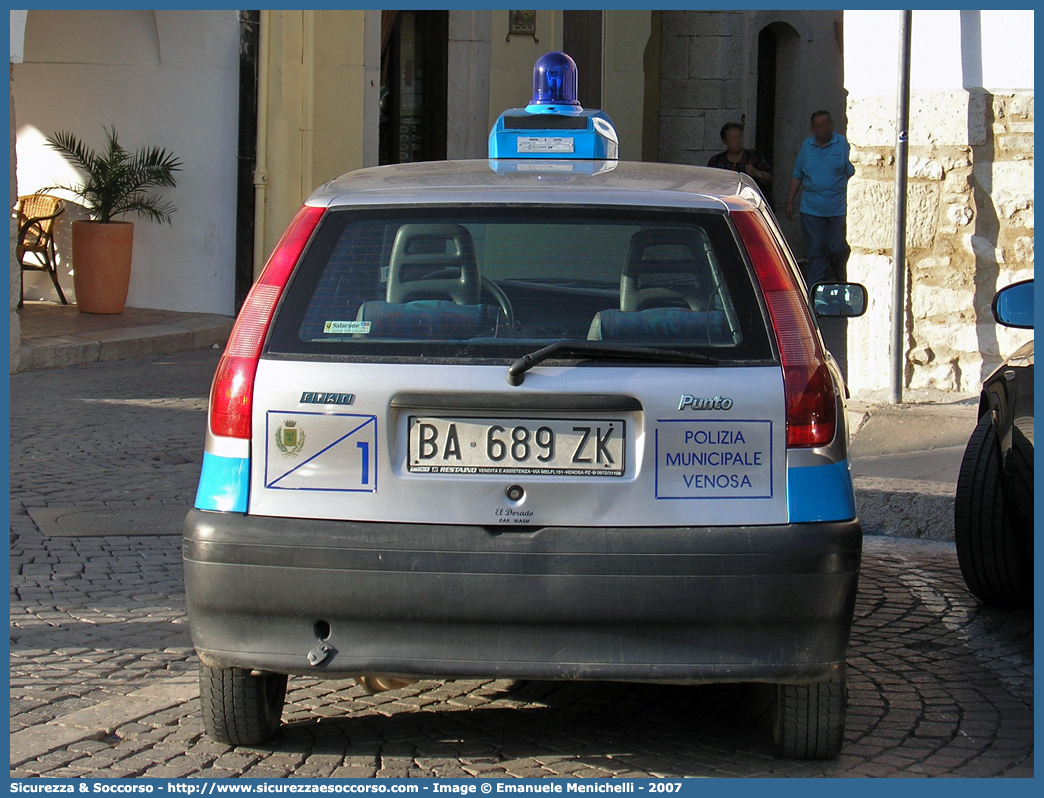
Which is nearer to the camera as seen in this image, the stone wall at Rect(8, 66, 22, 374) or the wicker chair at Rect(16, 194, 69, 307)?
the stone wall at Rect(8, 66, 22, 374)

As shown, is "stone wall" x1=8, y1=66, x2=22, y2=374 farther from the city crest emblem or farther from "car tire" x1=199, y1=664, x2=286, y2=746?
the city crest emblem

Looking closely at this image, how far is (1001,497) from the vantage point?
5.11 metres

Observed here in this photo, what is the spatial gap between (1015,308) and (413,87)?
12662 mm

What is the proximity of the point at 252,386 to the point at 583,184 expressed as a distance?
103cm

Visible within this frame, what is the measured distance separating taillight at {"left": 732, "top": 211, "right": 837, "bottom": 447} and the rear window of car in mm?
46

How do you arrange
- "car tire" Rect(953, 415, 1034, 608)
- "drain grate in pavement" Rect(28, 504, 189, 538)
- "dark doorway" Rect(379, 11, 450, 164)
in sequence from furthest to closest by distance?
"dark doorway" Rect(379, 11, 450, 164) < "drain grate in pavement" Rect(28, 504, 189, 538) < "car tire" Rect(953, 415, 1034, 608)

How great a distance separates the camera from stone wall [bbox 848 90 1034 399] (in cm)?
818

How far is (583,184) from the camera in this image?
361 cm

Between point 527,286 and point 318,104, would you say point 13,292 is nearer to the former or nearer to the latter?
point 318,104

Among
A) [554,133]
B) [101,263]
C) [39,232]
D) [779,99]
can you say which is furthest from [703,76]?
[554,133]

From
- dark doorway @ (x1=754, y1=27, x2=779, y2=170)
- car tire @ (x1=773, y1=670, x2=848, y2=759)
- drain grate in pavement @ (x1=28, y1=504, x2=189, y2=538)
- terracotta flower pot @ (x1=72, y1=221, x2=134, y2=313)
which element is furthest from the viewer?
dark doorway @ (x1=754, y1=27, x2=779, y2=170)

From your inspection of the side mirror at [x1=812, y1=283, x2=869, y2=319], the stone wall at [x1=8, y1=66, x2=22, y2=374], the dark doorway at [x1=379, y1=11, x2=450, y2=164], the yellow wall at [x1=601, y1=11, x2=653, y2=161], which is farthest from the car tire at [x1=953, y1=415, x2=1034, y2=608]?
the yellow wall at [x1=601, y1=11, x2=653, y2=161]

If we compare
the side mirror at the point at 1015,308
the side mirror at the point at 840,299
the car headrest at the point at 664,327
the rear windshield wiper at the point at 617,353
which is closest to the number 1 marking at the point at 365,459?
the rear windshield wiper at the point at 617,353

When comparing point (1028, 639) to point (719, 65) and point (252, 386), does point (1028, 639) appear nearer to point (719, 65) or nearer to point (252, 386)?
point (252, 386)
